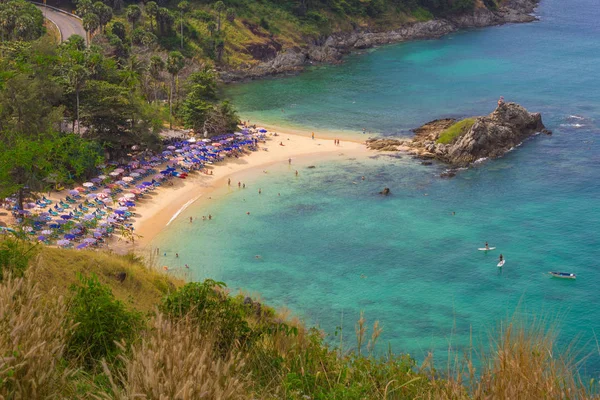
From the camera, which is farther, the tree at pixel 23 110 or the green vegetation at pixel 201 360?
the tree at pixel 23 110

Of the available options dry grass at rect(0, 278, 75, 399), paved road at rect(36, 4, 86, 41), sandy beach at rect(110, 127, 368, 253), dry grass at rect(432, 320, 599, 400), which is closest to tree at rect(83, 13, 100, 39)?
paved road at rect(36, 4, 86, 41)

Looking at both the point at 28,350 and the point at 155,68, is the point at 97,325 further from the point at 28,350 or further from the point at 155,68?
the point at 155,68

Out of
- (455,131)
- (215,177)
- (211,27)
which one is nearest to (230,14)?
(211,27)

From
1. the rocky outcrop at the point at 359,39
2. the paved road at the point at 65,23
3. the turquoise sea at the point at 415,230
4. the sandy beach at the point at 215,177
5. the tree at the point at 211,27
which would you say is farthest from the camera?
the rocky outcrop at the point at 359,39

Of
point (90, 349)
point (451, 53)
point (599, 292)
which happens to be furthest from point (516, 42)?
point (90, 349)

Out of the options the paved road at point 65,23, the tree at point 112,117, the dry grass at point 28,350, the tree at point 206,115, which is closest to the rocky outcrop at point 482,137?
the tree at point 206,115

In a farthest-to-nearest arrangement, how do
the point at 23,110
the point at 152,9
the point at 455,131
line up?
1. the point at 152,9
2. the point at 455,131
3. the point at 23,110

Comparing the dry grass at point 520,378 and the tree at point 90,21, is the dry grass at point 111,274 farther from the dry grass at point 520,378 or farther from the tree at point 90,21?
the tree at point 90,21
